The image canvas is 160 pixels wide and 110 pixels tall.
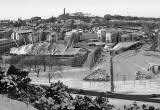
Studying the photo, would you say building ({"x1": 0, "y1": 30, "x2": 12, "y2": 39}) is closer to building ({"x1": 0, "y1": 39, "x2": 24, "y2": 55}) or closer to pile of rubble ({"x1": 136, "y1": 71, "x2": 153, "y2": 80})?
building ({"x1": 0, "y1": 39, "x2": 24, "y2": 55})

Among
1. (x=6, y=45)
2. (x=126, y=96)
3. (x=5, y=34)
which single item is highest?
(x=5, y=34)

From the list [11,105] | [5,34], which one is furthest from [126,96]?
[5,34]

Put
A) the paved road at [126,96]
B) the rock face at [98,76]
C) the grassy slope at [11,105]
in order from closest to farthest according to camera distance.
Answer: the grassy slope at [11,105], the paved road at [126,96], the rock face at [98,76]

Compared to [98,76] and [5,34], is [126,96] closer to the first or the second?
[98,76]

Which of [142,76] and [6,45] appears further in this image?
[6,45]

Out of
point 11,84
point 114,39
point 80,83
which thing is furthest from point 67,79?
point 114,39

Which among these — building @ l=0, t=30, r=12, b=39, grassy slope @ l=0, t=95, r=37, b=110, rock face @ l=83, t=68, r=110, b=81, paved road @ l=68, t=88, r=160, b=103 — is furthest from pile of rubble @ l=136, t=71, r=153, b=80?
building @ l=0, t=30, r=12, b=39

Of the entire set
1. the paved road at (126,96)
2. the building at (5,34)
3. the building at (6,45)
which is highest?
the building at (5,34)

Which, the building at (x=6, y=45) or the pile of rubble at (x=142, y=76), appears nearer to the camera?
the pile of rubble at (x=142, y=76)

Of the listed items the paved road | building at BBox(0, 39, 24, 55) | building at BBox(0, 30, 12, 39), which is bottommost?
the paved road

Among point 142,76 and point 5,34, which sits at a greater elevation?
point 5,34

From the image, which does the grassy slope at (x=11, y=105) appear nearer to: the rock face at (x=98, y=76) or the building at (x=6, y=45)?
the rock face at (x=98, y=76)

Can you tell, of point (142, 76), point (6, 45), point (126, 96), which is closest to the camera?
point (126, 96)

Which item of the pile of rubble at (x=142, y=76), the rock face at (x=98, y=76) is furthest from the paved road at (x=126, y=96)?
the pile of rubble at (x=142, y=76)
